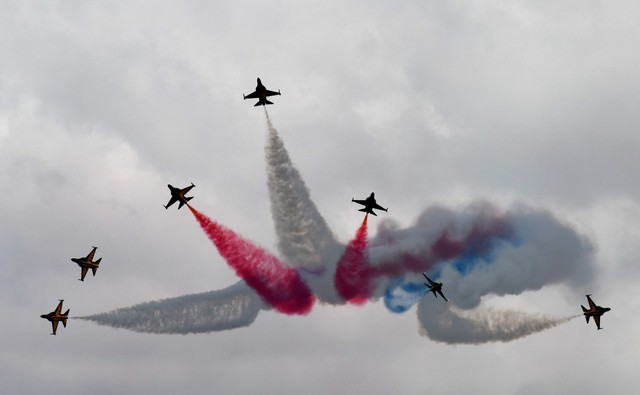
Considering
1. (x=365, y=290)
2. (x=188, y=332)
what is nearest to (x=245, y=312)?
(x=188, y=332)

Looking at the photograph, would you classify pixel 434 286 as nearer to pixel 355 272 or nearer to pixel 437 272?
pixel 437 272

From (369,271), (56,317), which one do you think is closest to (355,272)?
(369,271)

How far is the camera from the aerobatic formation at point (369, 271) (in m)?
119

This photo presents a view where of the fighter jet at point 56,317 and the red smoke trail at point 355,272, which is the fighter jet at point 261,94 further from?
the fighter jet at point 56,317

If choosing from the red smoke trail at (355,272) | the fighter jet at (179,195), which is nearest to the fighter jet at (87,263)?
the fighter jet at (179,195)

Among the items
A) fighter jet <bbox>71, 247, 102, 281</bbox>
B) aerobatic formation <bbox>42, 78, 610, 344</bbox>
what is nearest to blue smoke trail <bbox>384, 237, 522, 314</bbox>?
aerobatic formation <bbox>42, 78, 610, 344</bbox>

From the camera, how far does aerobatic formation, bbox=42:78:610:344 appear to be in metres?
119

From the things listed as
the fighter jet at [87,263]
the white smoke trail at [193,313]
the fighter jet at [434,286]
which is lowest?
the white smoke trail at [193,313]

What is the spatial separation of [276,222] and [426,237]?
20.0 metres

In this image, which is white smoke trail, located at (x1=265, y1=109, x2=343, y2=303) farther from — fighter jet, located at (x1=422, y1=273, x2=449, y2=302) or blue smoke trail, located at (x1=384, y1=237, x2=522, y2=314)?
fighter jet, located at (x1=422, y1=273, x2=449, y2=302)

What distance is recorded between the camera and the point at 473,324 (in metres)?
125

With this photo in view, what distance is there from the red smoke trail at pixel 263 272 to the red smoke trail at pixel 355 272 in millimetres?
4546

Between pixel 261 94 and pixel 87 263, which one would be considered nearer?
pixel 261 94

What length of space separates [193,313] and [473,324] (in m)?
36.5
